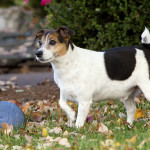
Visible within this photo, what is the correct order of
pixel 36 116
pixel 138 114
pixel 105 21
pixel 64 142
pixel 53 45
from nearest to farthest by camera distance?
pixel 64 142 < pixel 53 45 < pixel 138 114 < pixel 36 116 < pixel 105 21

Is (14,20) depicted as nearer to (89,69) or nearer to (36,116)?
(36,116)

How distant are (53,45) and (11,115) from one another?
1.13 meters

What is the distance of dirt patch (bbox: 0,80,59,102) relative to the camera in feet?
21.8

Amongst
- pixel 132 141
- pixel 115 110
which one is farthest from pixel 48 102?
pixel 132 141

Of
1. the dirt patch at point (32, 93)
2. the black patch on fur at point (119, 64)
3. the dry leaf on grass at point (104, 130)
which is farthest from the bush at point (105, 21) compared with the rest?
the dry leaf on grass at point (104, 130)

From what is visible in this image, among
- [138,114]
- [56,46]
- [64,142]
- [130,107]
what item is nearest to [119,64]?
[130,107]

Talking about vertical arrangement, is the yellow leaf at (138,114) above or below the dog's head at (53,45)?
below

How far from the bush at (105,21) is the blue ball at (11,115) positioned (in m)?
2.37

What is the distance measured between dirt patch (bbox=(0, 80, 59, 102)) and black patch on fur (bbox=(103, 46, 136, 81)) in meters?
2.33

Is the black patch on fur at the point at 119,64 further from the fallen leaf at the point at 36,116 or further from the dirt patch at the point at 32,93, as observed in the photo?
the dirt patch at the point at 32,93

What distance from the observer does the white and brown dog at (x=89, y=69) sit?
4.22 m

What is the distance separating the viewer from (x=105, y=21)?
6633 millimetres

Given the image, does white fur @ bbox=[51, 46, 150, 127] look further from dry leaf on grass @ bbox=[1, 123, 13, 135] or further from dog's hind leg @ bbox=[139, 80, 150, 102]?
dry leaf on grass @ bbox=[1, 123, 13, 135]

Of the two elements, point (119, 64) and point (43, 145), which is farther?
point (119, 64)
